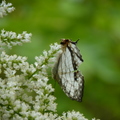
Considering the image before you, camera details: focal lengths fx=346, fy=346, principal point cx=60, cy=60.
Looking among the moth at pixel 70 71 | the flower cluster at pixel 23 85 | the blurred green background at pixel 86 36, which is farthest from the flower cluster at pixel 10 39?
the blurred green background at pixel 86 36

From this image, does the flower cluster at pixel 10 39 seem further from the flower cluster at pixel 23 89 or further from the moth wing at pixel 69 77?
the moth wing at pixel 69 77

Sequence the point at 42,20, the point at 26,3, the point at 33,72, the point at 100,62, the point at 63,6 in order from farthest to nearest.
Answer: the point at 26,3 < the point at 63,6 < the point at 42,20 < the point at 100,62 < the point at 33,72

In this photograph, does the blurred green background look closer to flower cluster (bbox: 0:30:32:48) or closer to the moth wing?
the moth wing

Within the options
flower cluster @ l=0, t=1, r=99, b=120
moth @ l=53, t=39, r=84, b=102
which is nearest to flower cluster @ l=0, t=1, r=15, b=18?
flower cluster @ l=0, t=1, r=99, b=120

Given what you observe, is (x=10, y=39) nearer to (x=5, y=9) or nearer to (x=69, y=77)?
(x=5, y=9)

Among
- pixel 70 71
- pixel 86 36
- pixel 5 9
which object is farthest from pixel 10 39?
pixel 86 36

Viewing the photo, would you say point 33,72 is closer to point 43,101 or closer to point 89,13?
point 43,101

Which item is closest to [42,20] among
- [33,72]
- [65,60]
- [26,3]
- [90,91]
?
[26,3]

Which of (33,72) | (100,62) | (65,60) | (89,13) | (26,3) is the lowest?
(33,72)
